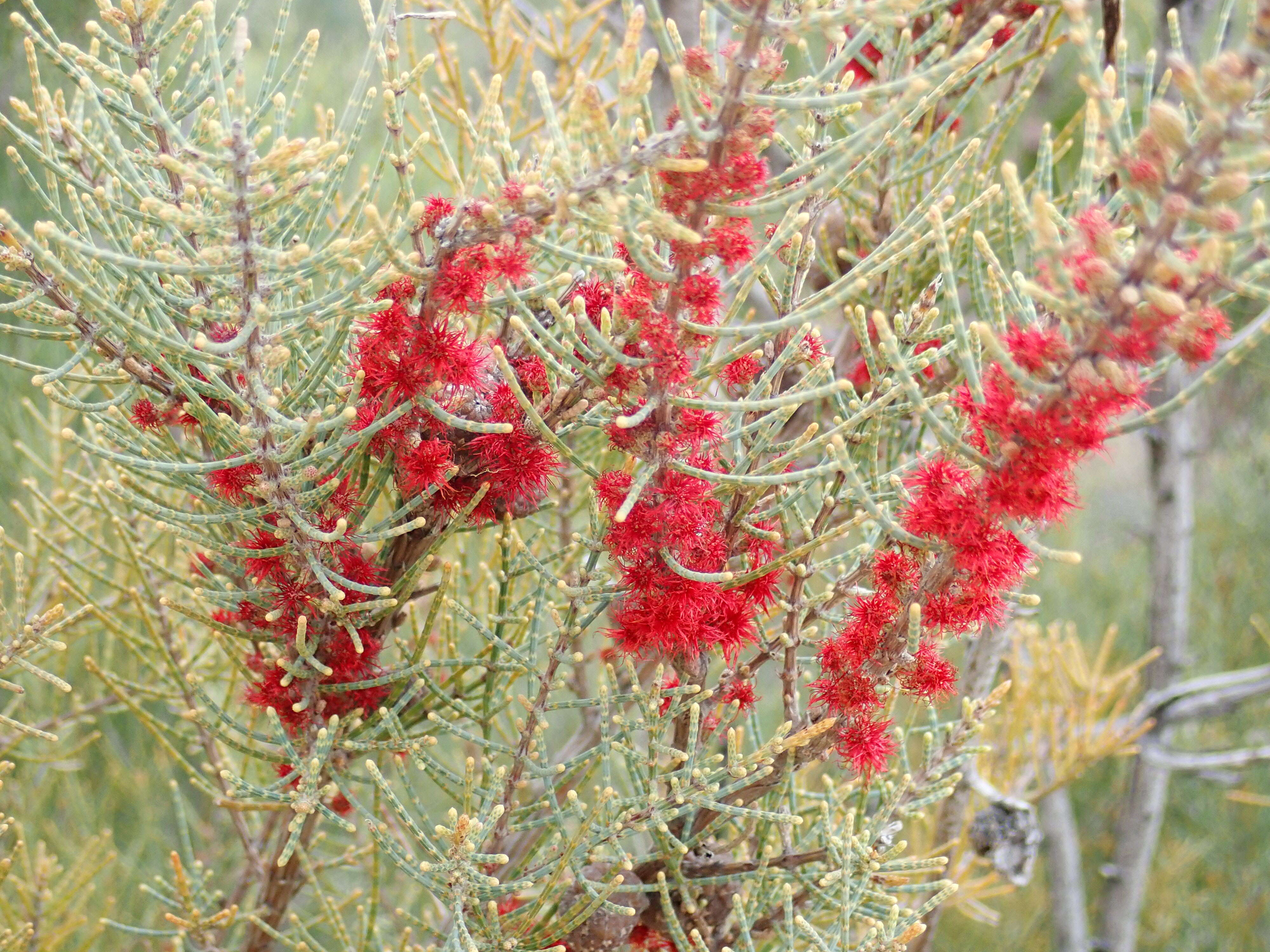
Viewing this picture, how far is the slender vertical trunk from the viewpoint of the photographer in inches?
60.7

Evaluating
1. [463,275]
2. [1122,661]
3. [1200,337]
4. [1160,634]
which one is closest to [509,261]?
[463,275]

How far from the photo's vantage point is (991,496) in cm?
42

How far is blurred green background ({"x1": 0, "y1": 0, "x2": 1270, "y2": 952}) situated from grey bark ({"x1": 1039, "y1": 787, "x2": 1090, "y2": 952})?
0.23 meters

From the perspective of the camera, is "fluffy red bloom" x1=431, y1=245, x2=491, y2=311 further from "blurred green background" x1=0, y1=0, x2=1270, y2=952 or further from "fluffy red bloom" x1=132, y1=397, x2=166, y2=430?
"blurred green background" x1=0, y1=0, x2=1270, y2=952

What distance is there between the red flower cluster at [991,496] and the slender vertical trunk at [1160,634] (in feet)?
3.87

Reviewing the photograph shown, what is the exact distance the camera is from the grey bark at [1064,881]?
60.7 inches

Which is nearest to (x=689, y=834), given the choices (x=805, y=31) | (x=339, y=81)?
(x=805, y=31)

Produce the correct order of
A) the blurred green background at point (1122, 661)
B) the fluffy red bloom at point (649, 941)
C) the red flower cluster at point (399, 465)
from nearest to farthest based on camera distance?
the red flower cluster at point (399, 465), the fluffy red bloom at point (649, 941), the blurred green background at point (1122, 661)

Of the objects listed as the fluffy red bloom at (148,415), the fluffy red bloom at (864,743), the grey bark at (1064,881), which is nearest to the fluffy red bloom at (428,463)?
the fluffy red bloom at (148,415)

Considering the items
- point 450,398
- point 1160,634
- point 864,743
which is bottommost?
point 864,743

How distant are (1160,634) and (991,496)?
134cm

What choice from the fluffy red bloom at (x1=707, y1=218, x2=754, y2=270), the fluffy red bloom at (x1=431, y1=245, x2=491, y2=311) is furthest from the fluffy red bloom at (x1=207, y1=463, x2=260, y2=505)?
the fluffy red bloom at (x1=707, y1=218, x2=754, y2=270)

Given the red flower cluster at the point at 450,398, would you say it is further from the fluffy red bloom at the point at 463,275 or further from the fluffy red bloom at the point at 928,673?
the fluffy red bloom at the point at 928,673

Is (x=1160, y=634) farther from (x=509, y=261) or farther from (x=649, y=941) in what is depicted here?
(x=509, y=261)
